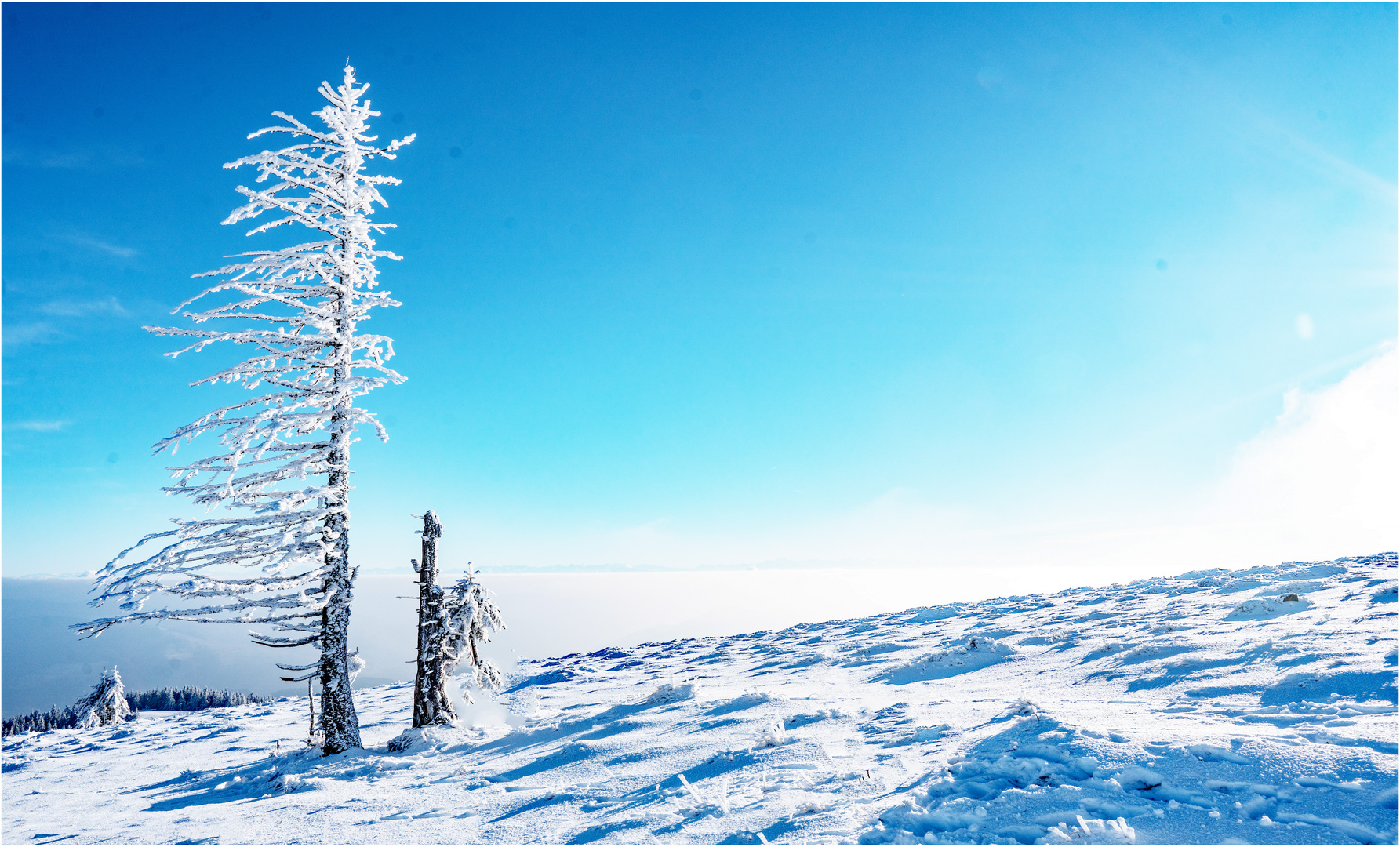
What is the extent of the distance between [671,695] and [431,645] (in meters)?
5.20

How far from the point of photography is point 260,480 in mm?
10781

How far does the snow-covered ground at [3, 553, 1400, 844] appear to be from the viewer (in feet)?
13.2

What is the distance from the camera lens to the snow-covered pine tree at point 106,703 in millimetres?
24078

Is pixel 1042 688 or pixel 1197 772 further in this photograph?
pixel 1042 688

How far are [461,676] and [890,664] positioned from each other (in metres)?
9.70

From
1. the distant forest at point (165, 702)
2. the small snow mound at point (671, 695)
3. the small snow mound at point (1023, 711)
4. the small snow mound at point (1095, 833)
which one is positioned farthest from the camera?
the distant forest at point (165, 702)

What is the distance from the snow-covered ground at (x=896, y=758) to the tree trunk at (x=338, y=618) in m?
0.57

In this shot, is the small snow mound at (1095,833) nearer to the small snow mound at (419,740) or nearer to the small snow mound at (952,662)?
the small snow mound at (952,662)

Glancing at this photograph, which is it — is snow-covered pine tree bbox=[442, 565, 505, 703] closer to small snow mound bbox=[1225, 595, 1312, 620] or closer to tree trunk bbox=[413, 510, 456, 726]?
tree trunk bbox=[413, 510, 456, 726]

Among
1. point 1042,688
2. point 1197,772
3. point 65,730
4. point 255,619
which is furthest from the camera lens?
point 65,730

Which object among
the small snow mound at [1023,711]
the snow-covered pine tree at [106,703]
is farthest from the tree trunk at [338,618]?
the snow-covered pine tree at [106,703]

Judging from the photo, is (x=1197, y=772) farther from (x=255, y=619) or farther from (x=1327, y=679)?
(x=255, y=619)

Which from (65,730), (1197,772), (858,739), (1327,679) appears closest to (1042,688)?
(1327,679)

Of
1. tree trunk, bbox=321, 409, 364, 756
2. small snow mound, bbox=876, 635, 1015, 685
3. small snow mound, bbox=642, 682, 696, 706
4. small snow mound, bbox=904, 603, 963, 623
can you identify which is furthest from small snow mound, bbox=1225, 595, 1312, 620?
tree trunk, bbox=321, 409, 364, 756
